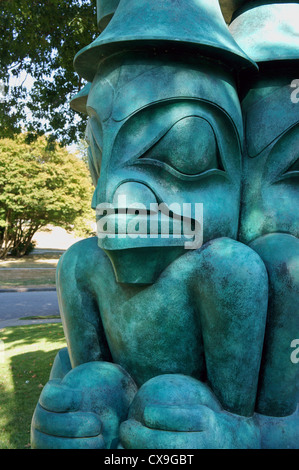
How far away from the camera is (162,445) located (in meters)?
1.90

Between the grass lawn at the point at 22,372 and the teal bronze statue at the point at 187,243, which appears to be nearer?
the teal bronze statue at the point at 187,243

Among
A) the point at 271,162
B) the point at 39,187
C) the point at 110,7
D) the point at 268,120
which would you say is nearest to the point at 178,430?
the point at 271,162

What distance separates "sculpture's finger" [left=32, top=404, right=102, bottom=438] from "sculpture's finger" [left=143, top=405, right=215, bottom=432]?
Result: 26 cm

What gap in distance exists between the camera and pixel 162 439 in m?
1.90

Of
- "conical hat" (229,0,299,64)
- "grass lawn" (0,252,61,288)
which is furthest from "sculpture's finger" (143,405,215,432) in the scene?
"grass lawn" (0,252,61,288)

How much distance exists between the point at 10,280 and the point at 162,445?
1561 centimetres

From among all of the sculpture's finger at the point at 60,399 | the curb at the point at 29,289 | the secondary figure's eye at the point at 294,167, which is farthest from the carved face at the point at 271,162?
the curb at the point at 29,289

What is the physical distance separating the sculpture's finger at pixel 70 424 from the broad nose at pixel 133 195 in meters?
1.00

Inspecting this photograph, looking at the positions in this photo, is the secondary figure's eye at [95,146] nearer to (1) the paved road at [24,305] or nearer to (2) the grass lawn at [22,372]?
(2) the grass lawn at [22,372]

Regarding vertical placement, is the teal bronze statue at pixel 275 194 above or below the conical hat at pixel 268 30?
below

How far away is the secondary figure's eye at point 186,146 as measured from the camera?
226 cm

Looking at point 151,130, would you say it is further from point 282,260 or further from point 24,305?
point 24,305

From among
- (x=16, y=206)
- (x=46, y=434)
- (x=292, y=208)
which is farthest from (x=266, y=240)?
(x=16, y=206)
